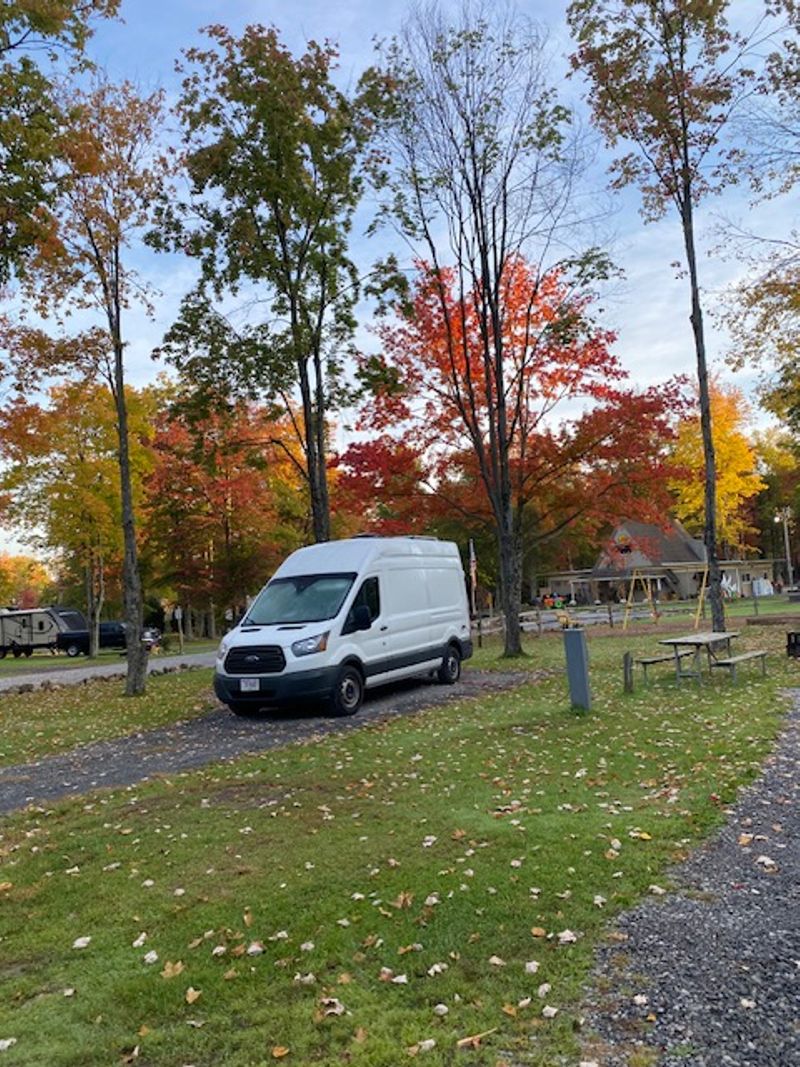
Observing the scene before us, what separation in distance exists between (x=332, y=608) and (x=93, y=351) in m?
8.29

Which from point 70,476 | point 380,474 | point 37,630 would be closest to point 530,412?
point 380,474

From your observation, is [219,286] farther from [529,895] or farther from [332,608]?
[529,895]

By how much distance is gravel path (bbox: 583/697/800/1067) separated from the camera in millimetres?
2867

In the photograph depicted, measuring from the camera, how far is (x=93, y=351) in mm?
16281

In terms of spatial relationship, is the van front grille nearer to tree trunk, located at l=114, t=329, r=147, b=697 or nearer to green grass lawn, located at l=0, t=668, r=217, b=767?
green grass lawn, located at l=0, t=668, r=217, b=767

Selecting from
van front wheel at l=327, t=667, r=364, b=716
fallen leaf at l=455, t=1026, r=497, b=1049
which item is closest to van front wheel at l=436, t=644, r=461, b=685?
van front wheel at l=327, t=667, r=364, b=716

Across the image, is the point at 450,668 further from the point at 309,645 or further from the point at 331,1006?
the point at 331,1006

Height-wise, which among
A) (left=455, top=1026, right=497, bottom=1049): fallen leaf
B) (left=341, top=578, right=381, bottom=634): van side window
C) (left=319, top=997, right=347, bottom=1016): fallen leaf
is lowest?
(left=319, top=997, right=347, bottom=1016): fallen leaf

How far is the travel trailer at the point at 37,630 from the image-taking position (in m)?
41.3

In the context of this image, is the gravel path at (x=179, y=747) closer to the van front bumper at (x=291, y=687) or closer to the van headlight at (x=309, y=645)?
the van front bumper at (x=291, y=687)

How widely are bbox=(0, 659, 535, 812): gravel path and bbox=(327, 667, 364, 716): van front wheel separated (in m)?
0.16

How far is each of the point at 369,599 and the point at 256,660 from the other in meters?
2.08

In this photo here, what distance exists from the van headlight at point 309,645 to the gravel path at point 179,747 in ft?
3.32

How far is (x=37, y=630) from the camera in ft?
137
